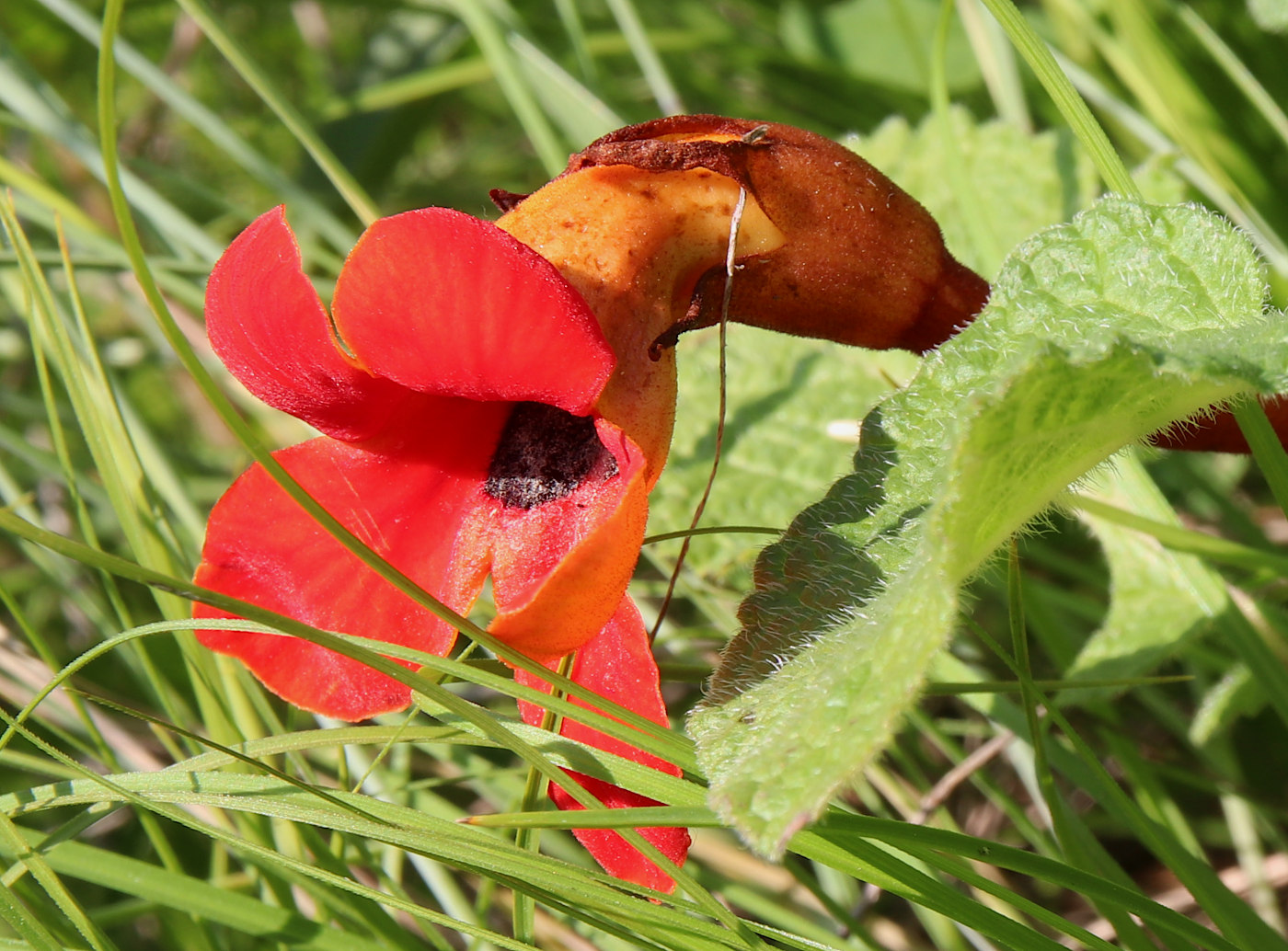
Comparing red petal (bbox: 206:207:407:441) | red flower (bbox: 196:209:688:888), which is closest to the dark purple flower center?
red flower (bbox: 196:209:688:888)

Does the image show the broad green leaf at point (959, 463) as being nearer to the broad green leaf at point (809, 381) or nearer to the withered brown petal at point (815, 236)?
the withered brown petal at point (815, 236)

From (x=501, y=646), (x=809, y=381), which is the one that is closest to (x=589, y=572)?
(x=501, y=646)

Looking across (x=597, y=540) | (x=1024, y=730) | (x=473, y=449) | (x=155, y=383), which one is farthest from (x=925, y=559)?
(x=155, y=383)

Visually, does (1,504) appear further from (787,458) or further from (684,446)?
(787,458)

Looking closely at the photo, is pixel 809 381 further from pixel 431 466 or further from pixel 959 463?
pixel 959 463

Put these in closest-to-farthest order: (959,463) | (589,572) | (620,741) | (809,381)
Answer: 1. (959,463)
2. (589,572)
3. (620,741)
4. (809,381)

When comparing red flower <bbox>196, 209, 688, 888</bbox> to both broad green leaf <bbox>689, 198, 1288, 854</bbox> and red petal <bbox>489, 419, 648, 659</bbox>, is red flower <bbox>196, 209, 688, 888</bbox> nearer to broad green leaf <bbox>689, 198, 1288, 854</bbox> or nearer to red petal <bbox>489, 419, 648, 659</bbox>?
red petal <bbox>489, 419, 648, 659</bbox>

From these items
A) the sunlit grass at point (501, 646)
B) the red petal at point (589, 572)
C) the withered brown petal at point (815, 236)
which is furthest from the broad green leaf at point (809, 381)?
the red petal at point (589, 572)
